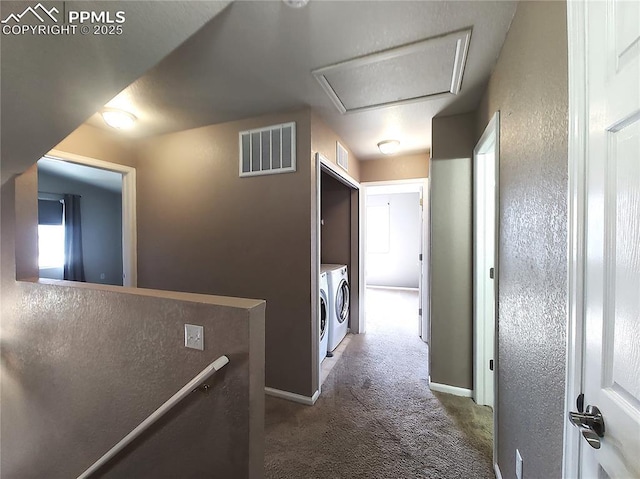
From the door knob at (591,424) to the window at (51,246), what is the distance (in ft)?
19.9

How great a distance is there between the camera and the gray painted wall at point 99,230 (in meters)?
4.44

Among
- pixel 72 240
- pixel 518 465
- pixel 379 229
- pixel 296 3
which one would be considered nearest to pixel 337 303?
pixel 518 465

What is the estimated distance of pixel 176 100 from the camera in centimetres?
201

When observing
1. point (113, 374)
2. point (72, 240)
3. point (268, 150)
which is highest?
point (268, 150)

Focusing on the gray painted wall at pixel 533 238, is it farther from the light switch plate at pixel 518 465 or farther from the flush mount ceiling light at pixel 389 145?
the flush mount ceiling light at pixel 389 145

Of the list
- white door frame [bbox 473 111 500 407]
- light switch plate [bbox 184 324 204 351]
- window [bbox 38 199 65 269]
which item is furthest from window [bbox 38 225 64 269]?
white door frame [bbox 473 111 500 407]

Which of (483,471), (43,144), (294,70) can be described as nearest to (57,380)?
(43,144)

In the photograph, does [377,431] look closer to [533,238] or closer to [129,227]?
[533,238]

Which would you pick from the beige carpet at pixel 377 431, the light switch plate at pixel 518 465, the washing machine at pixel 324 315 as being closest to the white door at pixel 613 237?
the light switch plate at pixel 518 465

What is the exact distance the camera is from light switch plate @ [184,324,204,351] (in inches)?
43.3

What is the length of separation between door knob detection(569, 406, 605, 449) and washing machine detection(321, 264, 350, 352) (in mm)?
2181

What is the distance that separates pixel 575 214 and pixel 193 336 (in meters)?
1.43

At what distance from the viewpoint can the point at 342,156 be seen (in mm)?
2779

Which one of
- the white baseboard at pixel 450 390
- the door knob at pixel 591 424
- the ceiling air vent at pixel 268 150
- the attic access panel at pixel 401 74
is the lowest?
the white baseboard at pixel 450 390
